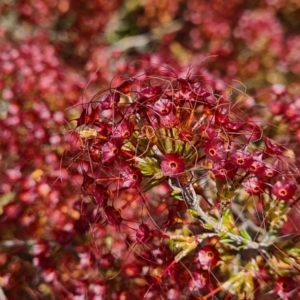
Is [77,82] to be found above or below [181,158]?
below

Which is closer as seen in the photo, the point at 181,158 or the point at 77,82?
the point at 181,158

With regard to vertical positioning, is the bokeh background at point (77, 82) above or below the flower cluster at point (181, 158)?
below

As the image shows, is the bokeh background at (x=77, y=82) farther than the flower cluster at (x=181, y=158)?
Yes

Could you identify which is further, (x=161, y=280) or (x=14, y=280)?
(x=14, y=280)

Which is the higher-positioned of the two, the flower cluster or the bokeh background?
the flower cluster

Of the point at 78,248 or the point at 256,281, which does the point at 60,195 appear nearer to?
the point at 78,248

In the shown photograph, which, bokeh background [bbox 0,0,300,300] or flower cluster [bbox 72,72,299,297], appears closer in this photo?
flower cluster [bbox 72,72,299,297]

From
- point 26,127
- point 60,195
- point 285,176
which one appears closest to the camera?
point 285,176

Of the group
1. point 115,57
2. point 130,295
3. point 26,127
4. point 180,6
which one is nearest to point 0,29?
point 115,57
